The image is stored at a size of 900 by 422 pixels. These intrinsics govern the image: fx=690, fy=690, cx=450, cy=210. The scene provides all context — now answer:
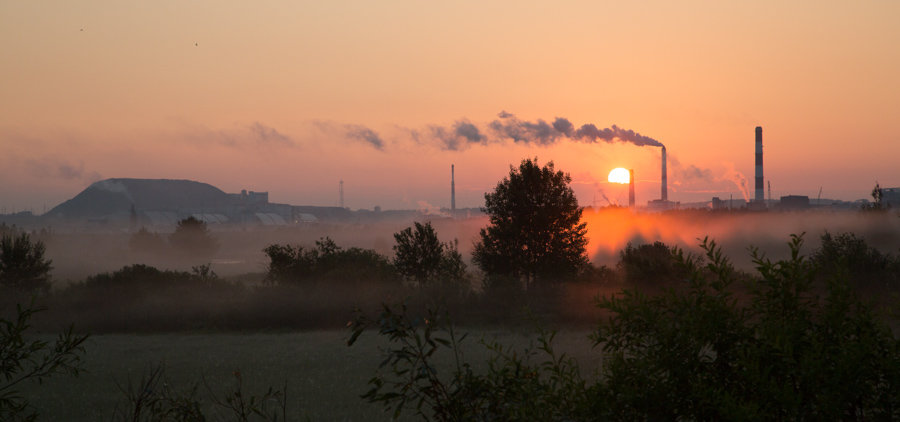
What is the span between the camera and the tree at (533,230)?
5444 cm

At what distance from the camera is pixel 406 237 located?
180ft

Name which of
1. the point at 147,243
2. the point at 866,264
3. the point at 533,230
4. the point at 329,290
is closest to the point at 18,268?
the point at 329,290

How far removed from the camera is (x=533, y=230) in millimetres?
55062

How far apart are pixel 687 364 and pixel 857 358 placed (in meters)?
1.10

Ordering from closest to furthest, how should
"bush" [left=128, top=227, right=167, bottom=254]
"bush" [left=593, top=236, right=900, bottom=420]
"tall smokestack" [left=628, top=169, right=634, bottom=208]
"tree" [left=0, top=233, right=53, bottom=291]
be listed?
"bush" [left=593, top=236, right=900, bottom=420] < "tree" [left=0, top=233, right=53, bottom=291] < "bush" [left=128, top=227, right=167, bottom=254] < "tall smokestack" [left=628, top=169, right=634, bottom=208]

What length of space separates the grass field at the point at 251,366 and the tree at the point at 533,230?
12761 millimetres

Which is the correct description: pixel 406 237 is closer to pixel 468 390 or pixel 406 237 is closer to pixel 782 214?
pixel 468 390

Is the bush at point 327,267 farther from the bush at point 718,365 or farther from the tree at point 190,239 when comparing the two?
the tree at point 190,239

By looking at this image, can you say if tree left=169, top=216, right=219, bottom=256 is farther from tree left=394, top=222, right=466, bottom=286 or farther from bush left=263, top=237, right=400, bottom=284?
tree left=394, top=222, right=466, bottom=286

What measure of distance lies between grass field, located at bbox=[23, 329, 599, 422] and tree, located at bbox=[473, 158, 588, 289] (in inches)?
502

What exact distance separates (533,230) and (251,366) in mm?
29581

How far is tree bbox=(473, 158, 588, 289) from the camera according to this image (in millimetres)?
54438

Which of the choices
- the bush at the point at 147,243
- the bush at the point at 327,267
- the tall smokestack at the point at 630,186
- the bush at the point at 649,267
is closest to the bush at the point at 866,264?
the bush at the point at 649,267

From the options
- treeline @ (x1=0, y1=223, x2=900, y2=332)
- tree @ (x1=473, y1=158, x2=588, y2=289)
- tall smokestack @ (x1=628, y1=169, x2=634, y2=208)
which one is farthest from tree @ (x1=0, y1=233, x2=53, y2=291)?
tall smokestack @ (x1=628, y1=169, x2=634, y2=208)
